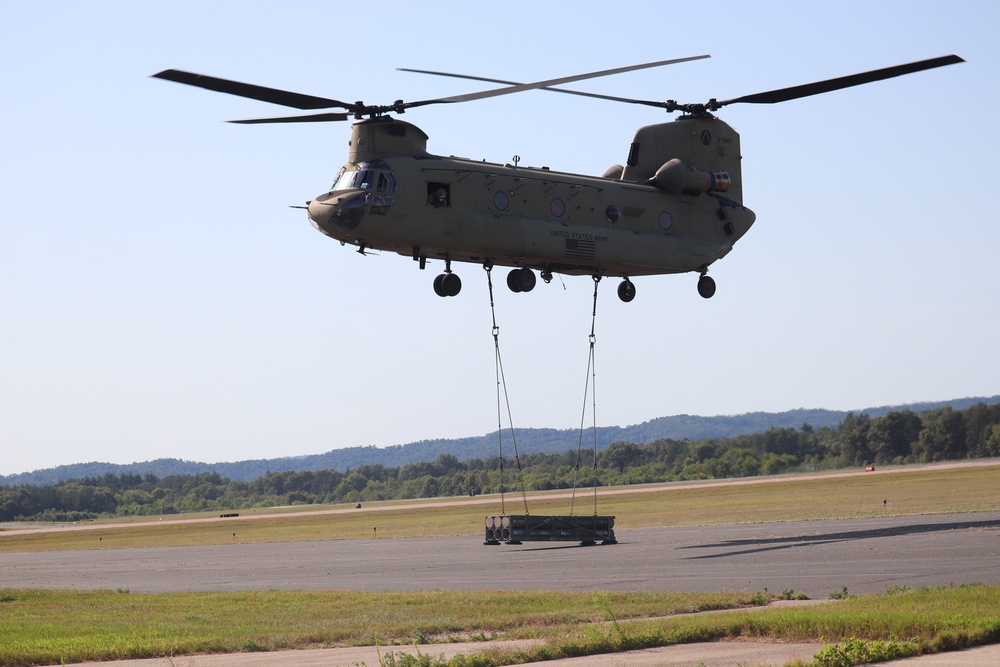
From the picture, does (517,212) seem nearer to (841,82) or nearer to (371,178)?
(371,178)

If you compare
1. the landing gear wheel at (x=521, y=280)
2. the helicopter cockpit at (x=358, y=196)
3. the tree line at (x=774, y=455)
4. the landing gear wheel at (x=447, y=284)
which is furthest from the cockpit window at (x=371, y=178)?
the tree line at (x=774, y=455)

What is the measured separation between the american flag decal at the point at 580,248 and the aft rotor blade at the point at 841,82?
633cm

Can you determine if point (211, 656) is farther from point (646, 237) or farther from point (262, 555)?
point (262, 555)

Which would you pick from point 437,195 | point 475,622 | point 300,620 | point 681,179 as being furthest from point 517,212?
point 475,622

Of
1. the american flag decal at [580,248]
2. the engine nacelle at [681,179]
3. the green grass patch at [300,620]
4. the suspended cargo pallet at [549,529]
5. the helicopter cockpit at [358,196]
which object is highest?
the engine nacelle at [681,179]

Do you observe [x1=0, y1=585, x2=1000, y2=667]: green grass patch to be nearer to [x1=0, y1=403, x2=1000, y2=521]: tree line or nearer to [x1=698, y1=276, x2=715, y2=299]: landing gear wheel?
[x1=698, y1=276, x2=715, y2=299]: landing gear wheel

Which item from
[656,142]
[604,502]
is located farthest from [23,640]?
[604,502]

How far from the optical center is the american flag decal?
1254 inches

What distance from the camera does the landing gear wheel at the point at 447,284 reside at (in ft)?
100

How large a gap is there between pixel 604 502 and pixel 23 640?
6546cm

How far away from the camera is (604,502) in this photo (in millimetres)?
83062

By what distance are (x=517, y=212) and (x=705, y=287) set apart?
777 cm

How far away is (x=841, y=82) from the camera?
30.5 meters

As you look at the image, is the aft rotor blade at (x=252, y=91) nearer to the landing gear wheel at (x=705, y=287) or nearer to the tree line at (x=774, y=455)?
the landing gear wheel at (x=705, y=287)
